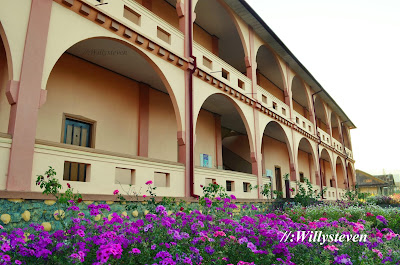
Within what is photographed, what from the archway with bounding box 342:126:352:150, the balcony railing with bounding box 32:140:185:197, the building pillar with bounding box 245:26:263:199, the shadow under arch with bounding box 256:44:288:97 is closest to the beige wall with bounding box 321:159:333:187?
the archway with bounding box 342:126:352:150

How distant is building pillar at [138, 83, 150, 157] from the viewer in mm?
10062

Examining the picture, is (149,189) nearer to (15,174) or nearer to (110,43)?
(15,174)

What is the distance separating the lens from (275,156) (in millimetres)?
19266

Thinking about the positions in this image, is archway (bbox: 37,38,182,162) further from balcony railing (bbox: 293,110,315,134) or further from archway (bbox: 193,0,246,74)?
balcony railing (bbox: 293,110,315,134)

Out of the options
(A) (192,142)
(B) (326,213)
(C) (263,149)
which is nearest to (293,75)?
(C) (263,149)

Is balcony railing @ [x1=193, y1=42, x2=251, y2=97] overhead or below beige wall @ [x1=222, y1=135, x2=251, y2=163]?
overhead

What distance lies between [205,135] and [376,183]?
1513 inches

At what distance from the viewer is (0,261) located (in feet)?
9.36

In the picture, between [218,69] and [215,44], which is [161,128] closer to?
[218,69]

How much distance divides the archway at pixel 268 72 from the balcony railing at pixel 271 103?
0.49 feet

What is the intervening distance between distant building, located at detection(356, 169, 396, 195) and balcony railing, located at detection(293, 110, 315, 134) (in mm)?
29068

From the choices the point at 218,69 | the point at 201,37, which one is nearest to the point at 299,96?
the point at 201,37

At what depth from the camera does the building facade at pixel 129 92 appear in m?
5.35

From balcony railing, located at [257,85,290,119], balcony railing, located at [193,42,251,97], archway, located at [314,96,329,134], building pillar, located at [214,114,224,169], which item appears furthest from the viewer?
archway, located at [314,96,329,134]
